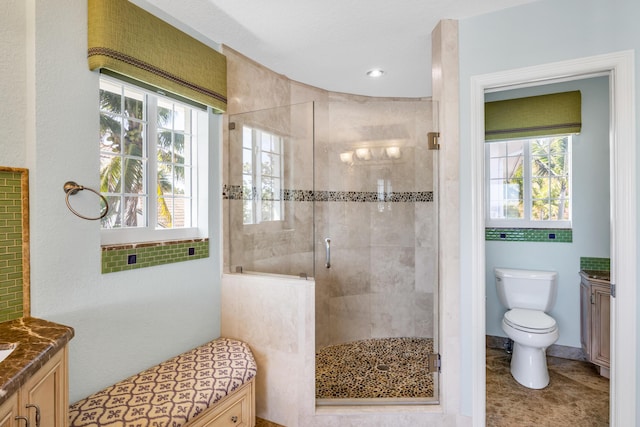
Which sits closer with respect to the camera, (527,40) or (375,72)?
(527,40)

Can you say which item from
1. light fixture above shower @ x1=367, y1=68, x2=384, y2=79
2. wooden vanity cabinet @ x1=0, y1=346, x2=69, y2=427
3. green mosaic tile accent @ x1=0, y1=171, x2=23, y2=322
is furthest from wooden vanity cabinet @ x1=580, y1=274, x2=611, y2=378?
green mosaic tile accent @ x1=0, y1=171, x2=23, y2=322

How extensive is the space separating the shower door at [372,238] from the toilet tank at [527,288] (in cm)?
63

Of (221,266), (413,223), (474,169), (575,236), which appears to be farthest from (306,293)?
(575,236)

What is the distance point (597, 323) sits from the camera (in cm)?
255

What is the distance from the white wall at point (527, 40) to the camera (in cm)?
171

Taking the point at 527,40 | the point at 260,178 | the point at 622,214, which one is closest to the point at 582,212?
the point at 622,214

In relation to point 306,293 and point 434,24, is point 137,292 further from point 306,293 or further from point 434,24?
point 434,24

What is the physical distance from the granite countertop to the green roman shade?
1204mm

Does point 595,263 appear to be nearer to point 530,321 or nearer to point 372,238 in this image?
point 530,321

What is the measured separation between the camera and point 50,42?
4.82 ft

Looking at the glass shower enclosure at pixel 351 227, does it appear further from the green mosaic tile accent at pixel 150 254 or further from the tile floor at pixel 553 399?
the tile floor at pixel 553 399

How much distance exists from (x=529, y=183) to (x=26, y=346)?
3741 millimetres

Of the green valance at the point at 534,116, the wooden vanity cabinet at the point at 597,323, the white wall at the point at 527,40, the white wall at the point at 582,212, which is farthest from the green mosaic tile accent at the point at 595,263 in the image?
the white wall at the point at 527,40

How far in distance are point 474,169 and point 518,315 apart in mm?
1453
